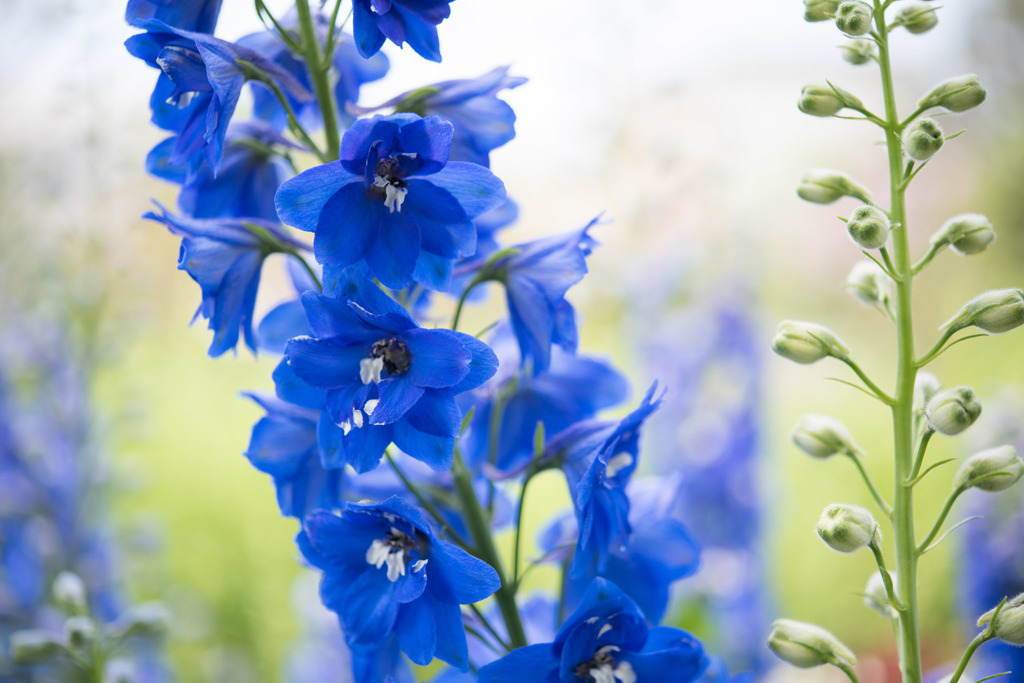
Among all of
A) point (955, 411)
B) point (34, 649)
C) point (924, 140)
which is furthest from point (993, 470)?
point (34, 649)

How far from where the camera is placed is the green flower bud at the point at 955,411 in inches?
33.9

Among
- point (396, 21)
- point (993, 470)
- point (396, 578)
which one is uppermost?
point (396, 21)

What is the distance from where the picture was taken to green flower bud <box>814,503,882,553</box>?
0.89 m

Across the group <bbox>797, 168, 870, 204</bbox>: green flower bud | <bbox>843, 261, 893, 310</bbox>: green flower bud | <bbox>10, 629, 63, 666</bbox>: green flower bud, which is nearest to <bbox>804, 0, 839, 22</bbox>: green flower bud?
<bbox>797, 168, 870, 204</bbox>: green flower bud

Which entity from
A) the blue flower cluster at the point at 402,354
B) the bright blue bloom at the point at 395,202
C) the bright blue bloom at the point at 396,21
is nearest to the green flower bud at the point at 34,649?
the blue flower cluster at the point at 402,354

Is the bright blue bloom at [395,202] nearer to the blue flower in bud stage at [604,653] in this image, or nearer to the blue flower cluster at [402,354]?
the blue flower cluster at [402,354]

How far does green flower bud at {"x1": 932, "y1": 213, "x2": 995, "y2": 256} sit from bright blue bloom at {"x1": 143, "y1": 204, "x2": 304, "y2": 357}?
764 mm

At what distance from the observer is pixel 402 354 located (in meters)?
0.93

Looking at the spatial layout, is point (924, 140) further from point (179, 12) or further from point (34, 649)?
point (34, 649)

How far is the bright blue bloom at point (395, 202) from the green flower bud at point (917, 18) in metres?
0.50

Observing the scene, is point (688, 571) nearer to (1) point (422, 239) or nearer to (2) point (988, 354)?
(1) point (422, 239)

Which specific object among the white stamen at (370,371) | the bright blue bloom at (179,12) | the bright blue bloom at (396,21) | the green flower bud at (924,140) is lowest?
the white stamen at (370,371)

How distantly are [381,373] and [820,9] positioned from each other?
2.05 ft

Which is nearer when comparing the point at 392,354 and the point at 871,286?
the point at 392,354
